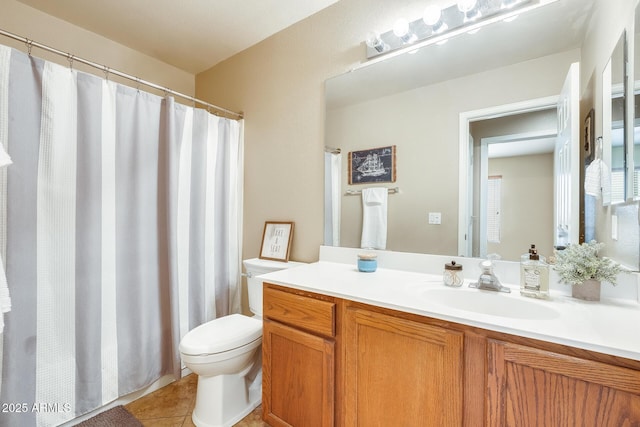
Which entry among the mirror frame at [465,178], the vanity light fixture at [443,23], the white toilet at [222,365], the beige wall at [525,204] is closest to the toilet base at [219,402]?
the white toilet at [222,365]

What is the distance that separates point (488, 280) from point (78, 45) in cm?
285

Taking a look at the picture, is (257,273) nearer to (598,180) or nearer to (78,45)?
(598,180)

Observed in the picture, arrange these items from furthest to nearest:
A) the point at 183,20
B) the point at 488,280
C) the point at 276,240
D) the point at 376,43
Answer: the point at 276,240 < the point at 183,20 < the point at 376,43 < the point at 488,280

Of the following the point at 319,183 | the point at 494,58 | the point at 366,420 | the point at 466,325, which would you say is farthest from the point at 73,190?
the point at 494,58

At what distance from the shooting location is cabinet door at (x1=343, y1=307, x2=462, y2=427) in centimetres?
90

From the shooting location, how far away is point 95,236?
1506 millimetres

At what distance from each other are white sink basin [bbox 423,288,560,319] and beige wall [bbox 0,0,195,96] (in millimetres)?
2611

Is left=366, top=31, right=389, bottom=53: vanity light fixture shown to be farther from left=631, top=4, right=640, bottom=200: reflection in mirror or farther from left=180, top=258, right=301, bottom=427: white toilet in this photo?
left=180, top=258, right=301, bottom=427: white toilet

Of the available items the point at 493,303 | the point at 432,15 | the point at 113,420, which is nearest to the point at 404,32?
the point at 432,15

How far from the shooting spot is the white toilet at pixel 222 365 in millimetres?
1393

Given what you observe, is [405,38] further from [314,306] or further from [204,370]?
[204,370]

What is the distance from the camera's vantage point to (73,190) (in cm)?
144

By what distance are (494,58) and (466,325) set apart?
1194mm

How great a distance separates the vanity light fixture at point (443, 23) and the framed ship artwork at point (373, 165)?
532 millimetres
